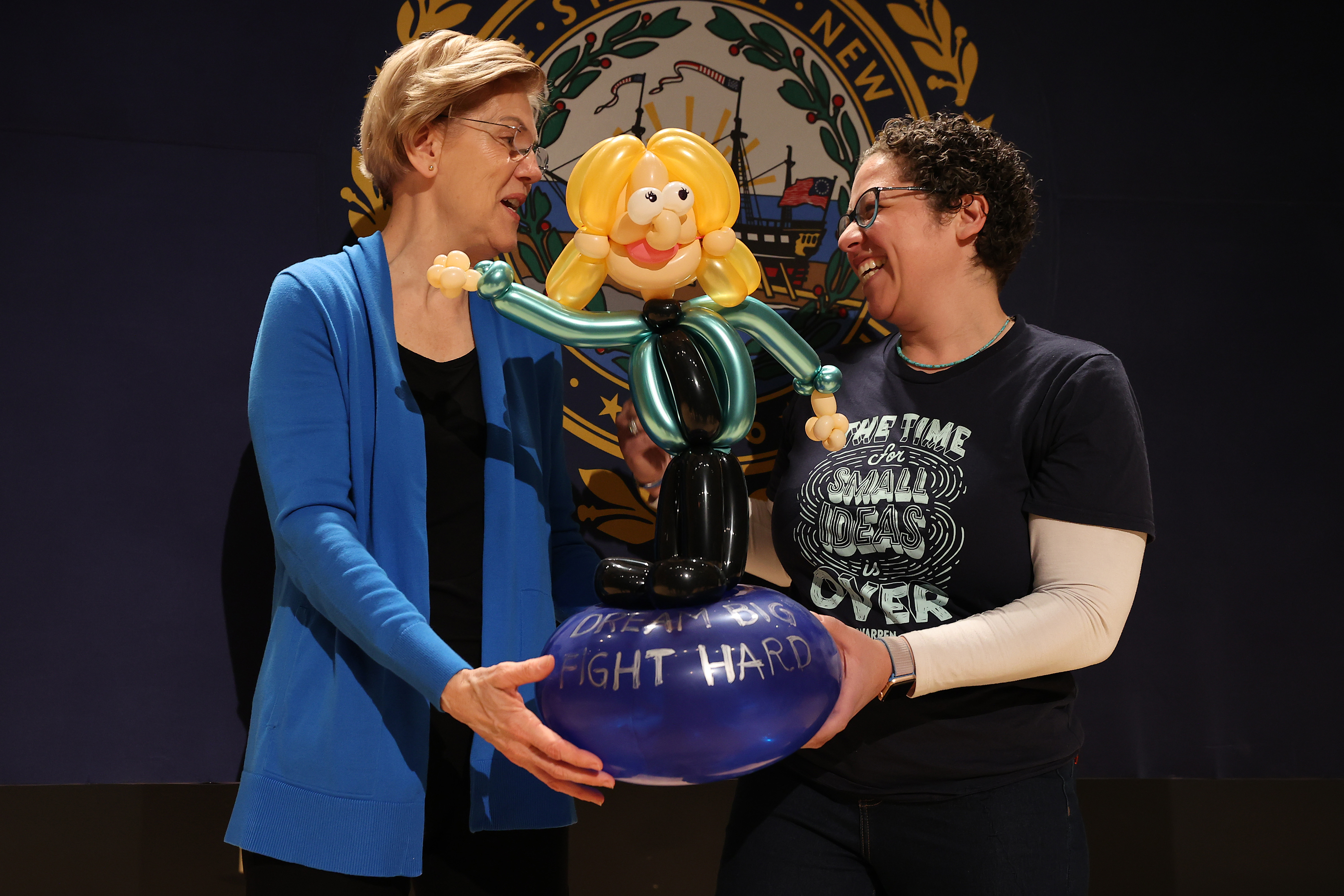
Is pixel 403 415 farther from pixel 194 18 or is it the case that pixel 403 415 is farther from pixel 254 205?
pixel 194 18

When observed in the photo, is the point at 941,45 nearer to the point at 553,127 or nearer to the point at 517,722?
the point at 553,127

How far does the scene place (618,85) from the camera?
183cm

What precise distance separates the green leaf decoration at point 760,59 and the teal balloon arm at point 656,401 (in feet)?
Result: 3.14

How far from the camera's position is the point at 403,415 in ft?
3.99

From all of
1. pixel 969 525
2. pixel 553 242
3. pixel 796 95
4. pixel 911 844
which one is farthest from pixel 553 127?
pixel 911 844

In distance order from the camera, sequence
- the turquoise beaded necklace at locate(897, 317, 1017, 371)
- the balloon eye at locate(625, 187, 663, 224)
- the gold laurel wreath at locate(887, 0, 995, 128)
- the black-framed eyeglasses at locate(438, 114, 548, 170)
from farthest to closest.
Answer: the gold laurel wreath at locate(887, 0, 995, 128) → the turquoise beaded necklace at locate(897, 317, 1017, 371) → the black-framed eyeglasses at locate(438, 114, 548, 170) → the balloon eye at locate(625, 187, 663, 224)

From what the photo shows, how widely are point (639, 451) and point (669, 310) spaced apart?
33 centimetres

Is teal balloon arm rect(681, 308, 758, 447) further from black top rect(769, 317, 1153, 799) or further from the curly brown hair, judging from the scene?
the curly brown hair

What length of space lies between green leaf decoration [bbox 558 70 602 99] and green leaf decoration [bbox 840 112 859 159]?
0.46m

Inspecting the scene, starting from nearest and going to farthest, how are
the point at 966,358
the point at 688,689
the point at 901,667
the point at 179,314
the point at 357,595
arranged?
the point at 688,689 < the point at 357,595 < the point at 901,667 < the point at 966,358 < the point at 179,314

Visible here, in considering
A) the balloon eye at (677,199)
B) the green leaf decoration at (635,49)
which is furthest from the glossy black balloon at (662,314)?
the green leaf decoration at (635,49)

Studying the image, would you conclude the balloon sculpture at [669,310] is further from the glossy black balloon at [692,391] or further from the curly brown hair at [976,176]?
the curly brown hair at [976,176]

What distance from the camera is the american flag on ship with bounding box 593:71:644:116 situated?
182cm

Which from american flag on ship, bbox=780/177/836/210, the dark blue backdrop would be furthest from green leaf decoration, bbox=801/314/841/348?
the dark blue backdrop
